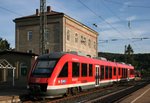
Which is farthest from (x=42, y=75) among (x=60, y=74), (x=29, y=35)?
(x=29, y=35)

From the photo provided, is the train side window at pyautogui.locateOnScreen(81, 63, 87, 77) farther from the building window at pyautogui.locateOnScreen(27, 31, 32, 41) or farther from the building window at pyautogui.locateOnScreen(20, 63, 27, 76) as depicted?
the building window at pyautogui.locateOnScreen(27, 31, 32, 41)

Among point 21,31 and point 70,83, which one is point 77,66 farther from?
point 21,31

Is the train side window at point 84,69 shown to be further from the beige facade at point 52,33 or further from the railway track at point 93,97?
the beige facade at point 52,33

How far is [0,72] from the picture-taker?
120ft

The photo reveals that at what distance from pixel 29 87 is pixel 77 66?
4099mm

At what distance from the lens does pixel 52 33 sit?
5453 centimetres

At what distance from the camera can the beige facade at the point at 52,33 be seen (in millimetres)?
53334

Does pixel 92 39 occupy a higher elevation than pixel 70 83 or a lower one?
higher

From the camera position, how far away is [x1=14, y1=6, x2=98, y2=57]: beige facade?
53.3 metres

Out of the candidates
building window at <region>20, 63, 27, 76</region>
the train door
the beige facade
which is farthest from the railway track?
the beige facade

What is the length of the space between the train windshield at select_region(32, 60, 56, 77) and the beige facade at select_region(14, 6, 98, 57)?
30441 mm

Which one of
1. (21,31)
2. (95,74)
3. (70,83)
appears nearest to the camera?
(70,83)

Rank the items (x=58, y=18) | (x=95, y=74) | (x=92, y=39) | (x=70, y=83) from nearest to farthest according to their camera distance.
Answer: (x=70, y=83)
(x=95, y=74)
(x=58, y=18)
(x=92, y=39)

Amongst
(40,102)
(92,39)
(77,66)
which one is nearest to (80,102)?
(40,102)
